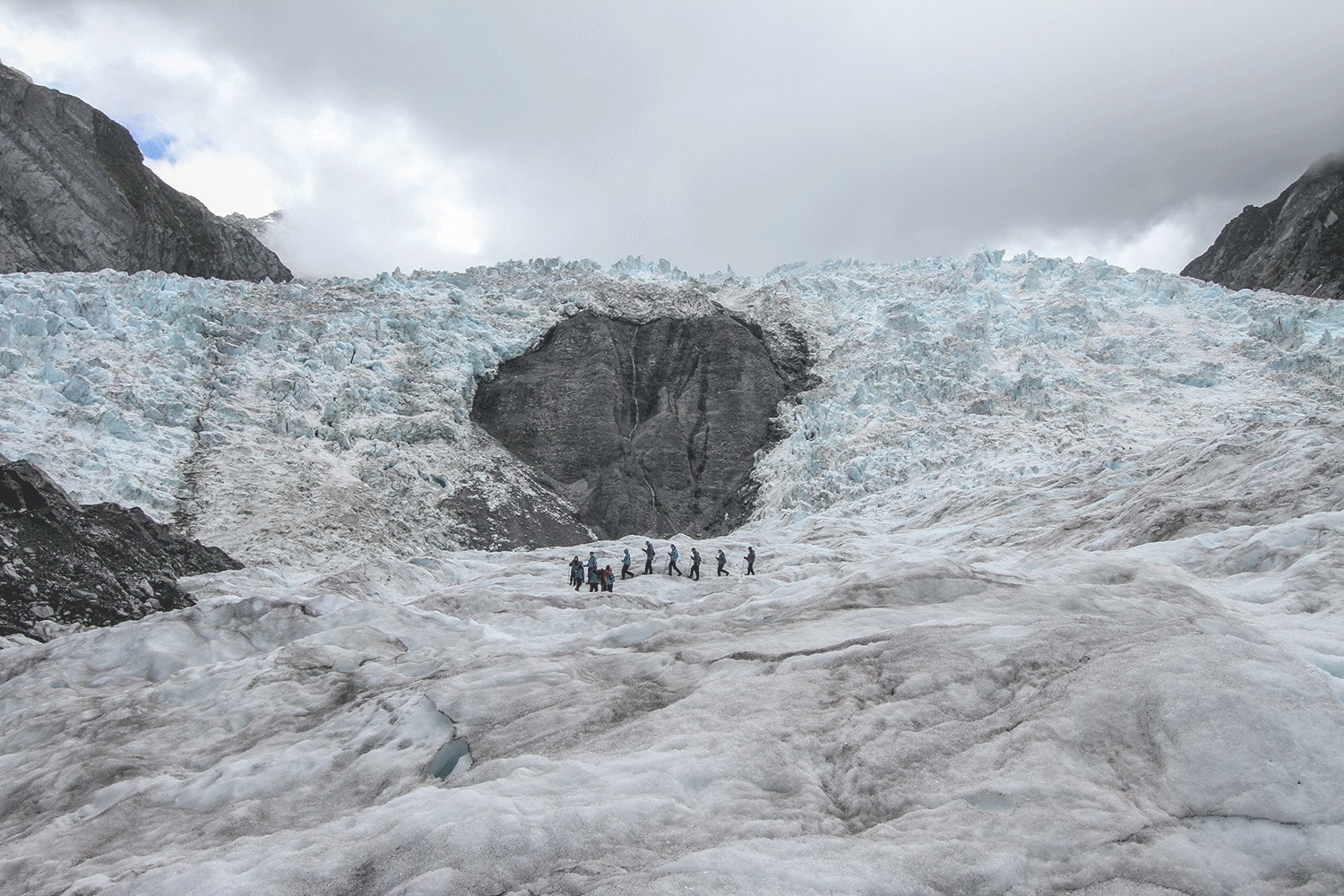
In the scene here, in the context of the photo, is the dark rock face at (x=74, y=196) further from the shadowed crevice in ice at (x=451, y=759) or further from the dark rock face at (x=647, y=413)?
the shadowed crevice in ice at (x=451, y=759)

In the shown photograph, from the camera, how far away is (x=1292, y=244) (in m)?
72.9

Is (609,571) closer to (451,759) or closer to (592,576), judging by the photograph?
(592,576)

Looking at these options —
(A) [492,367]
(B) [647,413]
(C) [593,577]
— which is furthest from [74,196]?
(C) [593,577]

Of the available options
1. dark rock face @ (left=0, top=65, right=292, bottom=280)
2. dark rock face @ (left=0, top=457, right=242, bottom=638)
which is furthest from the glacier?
dark rock face @ (left=0, top=65, right=292, bottom=280)

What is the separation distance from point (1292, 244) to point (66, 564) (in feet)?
→ 298

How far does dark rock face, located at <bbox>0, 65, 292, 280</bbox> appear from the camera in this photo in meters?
54.5

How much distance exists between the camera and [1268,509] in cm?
1490

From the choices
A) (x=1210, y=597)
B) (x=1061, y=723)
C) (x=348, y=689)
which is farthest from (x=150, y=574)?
(x=1210, y=597)

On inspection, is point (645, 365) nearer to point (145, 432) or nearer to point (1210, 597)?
point (145, 432)

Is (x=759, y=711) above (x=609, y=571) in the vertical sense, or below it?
below

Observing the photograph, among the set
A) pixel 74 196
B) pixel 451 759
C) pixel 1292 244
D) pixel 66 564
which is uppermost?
pixel 1292 244

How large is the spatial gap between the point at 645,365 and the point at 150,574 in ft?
120

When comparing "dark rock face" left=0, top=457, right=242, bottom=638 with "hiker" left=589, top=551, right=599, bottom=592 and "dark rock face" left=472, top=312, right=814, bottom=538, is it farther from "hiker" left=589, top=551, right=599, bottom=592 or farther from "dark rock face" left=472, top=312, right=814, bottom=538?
"dark rock face" left=472, top=312, right=814, bottom=538

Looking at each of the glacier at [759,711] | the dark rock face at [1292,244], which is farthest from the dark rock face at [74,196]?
the dark rock face at [1292,244]
